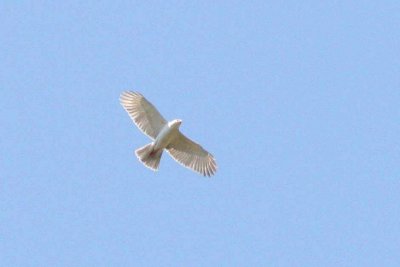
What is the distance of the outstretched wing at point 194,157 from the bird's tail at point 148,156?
70 centimetres

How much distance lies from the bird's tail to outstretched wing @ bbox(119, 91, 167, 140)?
1.10 ft

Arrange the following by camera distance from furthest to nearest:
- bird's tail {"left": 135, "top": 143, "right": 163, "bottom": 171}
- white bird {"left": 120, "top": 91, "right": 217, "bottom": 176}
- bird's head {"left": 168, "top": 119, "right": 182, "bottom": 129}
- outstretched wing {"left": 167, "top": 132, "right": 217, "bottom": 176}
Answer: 1. outstretched wing {"left": 167, "top": 132, "right": 217, "bottom": 176}
2. bird's tail {"left": 135, "top": 143, "right": 163, "bottom": 171}
3. white bird {"left": 120, "top": 91, "right": 217, "bottom": 176}
4. bird's head {"left": 168, "top": 119, "right": 182, "bottom": 129}

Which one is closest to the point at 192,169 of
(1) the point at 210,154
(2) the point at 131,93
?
(1) the point at 210,154

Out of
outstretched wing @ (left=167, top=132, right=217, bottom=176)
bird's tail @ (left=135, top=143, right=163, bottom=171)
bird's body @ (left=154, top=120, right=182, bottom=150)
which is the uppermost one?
outstretched wing @ (left=167, top=132, right=217, bottom=176)

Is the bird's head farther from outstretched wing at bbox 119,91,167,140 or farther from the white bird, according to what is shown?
outstretched wing at bbox 119,91,167,140

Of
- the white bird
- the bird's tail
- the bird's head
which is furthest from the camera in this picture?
the bird's tail

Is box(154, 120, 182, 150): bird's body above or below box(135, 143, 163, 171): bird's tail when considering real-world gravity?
above

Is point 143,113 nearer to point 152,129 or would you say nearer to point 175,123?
point 152,129

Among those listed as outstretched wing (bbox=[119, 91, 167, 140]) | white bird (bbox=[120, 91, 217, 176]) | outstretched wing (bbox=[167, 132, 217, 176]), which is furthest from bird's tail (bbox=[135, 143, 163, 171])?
outstretched wing (bbox=[167, 132, 217, 176])

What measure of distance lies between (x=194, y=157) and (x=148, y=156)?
57.5 inches

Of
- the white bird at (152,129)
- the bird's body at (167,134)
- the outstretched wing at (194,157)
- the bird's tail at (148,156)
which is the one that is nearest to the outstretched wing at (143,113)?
the white bird at (152,129)

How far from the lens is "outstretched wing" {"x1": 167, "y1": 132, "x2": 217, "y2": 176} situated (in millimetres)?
34750

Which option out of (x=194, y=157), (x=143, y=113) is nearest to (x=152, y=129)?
(x=143, y=113)

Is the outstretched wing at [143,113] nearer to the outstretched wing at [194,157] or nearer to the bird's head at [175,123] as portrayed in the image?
the bird's head at [175,123]
